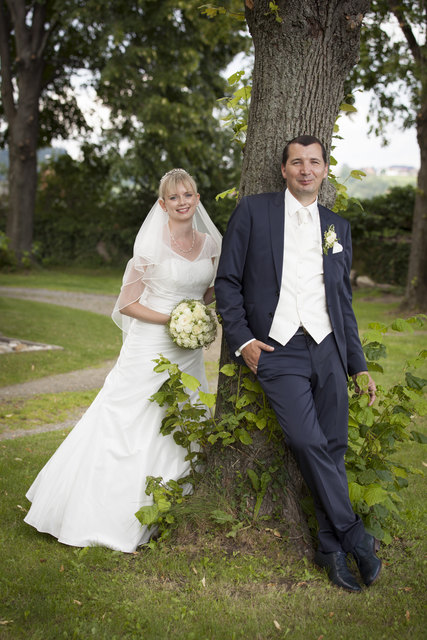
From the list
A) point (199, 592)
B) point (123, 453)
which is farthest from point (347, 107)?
point (199, 592)

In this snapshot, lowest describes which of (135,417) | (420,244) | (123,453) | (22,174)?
(123,453)

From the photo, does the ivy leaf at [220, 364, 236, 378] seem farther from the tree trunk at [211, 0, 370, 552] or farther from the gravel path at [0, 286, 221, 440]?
the gravel path at [0, 286, 221, 440]

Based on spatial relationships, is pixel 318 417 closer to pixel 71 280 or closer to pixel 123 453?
pixel 123 453

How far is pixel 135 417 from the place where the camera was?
3953mm

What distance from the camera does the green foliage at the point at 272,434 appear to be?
11.6ft

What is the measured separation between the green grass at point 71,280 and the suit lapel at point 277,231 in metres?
16.3

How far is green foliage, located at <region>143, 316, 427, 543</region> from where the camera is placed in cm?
354

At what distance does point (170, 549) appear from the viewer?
362 cm

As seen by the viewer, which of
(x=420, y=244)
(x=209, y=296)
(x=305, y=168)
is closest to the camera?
(x=305, y=168)

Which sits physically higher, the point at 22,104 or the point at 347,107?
the point at 22,104

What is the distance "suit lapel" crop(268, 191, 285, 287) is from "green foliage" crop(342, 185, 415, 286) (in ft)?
58.1

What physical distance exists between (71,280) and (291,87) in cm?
1910

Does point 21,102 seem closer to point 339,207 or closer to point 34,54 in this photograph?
point 34,54

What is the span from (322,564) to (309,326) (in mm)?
1271
